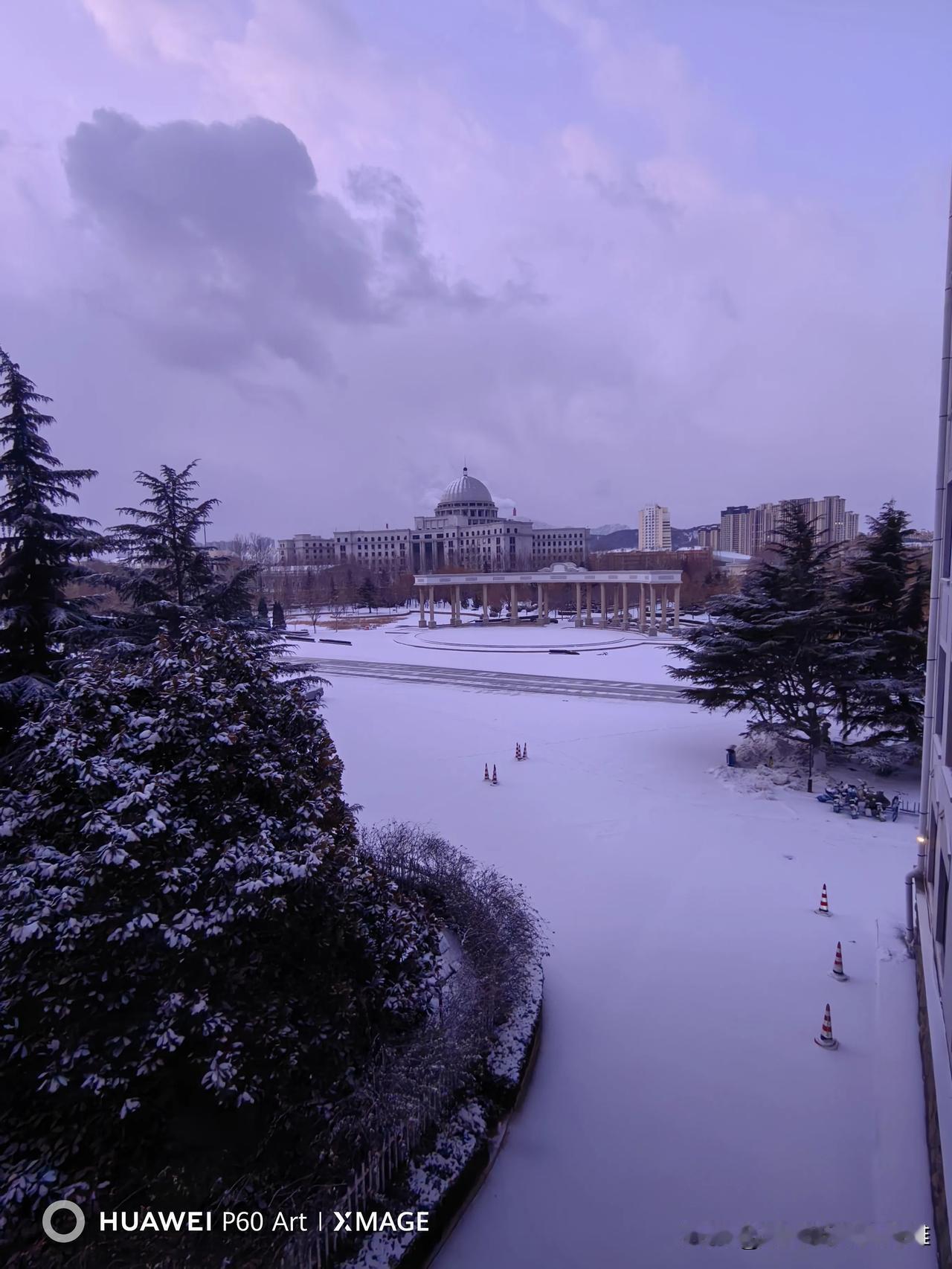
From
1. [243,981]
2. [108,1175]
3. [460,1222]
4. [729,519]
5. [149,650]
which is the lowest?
[460,1222]

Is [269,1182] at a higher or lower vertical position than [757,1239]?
higher

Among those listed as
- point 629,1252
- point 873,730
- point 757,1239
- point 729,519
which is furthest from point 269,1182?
point 729,519

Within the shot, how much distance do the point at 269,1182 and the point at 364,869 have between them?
2601 mm

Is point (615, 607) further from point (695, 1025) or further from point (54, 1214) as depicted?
point (54, 1214)

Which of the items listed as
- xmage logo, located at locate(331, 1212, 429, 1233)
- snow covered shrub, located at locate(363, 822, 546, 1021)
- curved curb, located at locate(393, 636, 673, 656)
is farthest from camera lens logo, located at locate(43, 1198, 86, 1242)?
curved curb, located at locate(393, 636, 673, 656)

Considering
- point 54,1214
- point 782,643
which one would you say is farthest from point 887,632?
point 54,1214

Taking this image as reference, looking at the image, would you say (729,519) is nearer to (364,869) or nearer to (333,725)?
(333,725)

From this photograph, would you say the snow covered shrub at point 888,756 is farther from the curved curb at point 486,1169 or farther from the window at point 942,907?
the curved curb at point 486,1169

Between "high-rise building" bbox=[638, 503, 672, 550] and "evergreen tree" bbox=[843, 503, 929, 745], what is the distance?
499ft

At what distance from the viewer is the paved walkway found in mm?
30331

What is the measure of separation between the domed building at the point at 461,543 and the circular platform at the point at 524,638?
1681 inches

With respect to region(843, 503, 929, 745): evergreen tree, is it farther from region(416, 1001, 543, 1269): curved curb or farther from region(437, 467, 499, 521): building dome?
region(437, 467, 499, 521): building dome

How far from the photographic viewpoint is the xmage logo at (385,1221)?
519 centimetres

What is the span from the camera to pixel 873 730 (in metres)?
19.6
